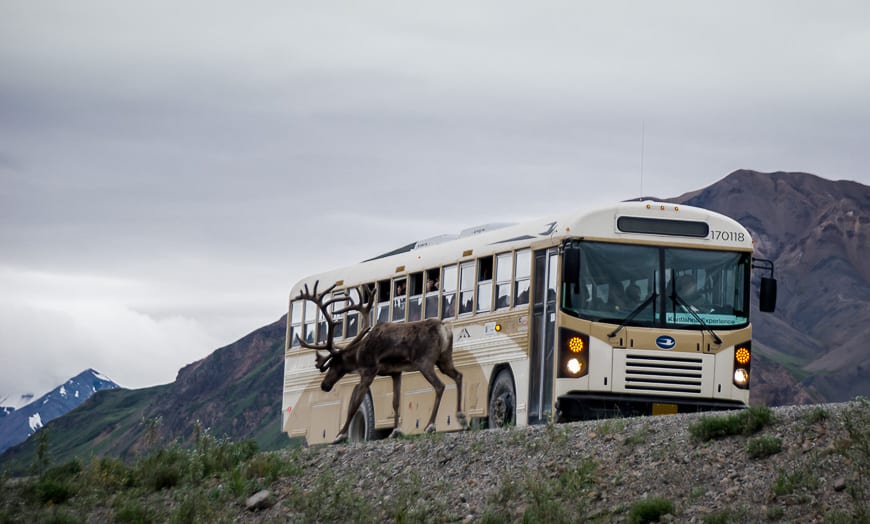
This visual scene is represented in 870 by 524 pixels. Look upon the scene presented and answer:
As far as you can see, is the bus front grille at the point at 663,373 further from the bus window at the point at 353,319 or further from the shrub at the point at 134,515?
the shrub at the point at 134,515

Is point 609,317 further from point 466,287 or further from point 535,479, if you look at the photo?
point 535,479

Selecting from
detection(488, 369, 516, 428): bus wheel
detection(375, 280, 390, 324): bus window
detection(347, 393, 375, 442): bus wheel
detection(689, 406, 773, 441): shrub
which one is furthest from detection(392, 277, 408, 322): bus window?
detection(689, 406, 773, 441): shrub

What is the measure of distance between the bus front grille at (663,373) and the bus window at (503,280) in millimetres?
2394

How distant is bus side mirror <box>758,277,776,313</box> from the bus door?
310 centimetres

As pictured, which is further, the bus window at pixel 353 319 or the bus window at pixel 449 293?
the bus window at pixel 353 319

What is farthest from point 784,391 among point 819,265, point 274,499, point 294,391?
point 274,499

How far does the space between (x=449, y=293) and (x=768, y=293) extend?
5.09 meters

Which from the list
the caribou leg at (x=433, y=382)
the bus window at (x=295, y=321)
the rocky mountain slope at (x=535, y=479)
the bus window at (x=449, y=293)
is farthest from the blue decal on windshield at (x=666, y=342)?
the bus window at (x=295, y=321)

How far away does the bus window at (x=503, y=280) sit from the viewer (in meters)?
22.1

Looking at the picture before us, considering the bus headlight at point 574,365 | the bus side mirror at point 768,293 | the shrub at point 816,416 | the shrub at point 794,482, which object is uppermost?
the bus side mirror at point 768,293

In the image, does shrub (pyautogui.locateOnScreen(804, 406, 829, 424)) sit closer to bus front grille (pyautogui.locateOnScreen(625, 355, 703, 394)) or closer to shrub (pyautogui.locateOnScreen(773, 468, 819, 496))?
shrub (pyautogui.locateOnScreen(773, 468, 819, 496))

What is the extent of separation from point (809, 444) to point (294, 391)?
16.6 metres

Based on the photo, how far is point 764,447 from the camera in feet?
43.8

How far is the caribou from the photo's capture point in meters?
22.0
